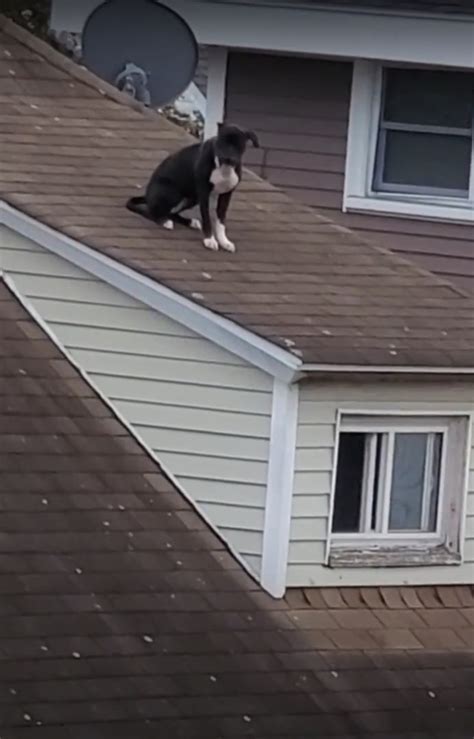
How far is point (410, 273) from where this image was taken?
9672mm

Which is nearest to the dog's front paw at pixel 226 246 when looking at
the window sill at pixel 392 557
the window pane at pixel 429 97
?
the window sill at pixel 392 557

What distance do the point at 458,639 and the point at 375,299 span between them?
5.51 ft

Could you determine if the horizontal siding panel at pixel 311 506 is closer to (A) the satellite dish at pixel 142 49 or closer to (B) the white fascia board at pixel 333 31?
(A) the satellite dish at pixel 142 49

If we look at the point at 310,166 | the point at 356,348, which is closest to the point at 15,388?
the point at 356,348

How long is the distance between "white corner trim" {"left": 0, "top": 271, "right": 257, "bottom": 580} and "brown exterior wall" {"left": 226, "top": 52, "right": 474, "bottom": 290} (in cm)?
303

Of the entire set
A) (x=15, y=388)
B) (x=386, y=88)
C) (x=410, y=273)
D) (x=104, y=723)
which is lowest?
(x=104, y=723)

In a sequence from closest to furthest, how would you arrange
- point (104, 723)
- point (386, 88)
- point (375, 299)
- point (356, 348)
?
point (104, 723), point (356, 348), point (375, 299), point (386, 88)

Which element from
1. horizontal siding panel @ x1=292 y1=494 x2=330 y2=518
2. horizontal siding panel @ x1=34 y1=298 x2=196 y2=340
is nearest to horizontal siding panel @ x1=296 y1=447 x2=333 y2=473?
horizontal siding panel @ x1=292 y1=494 x2=330 y2=518

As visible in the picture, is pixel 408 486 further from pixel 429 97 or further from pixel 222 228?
pixel 429 97

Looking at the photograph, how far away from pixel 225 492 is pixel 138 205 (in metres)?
1.74

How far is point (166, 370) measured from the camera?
8883 mm

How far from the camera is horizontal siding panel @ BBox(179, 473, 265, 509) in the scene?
28.4ft

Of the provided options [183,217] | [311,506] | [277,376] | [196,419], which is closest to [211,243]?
[183,217]

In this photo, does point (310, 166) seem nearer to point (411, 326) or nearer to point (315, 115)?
point (315, 115)
